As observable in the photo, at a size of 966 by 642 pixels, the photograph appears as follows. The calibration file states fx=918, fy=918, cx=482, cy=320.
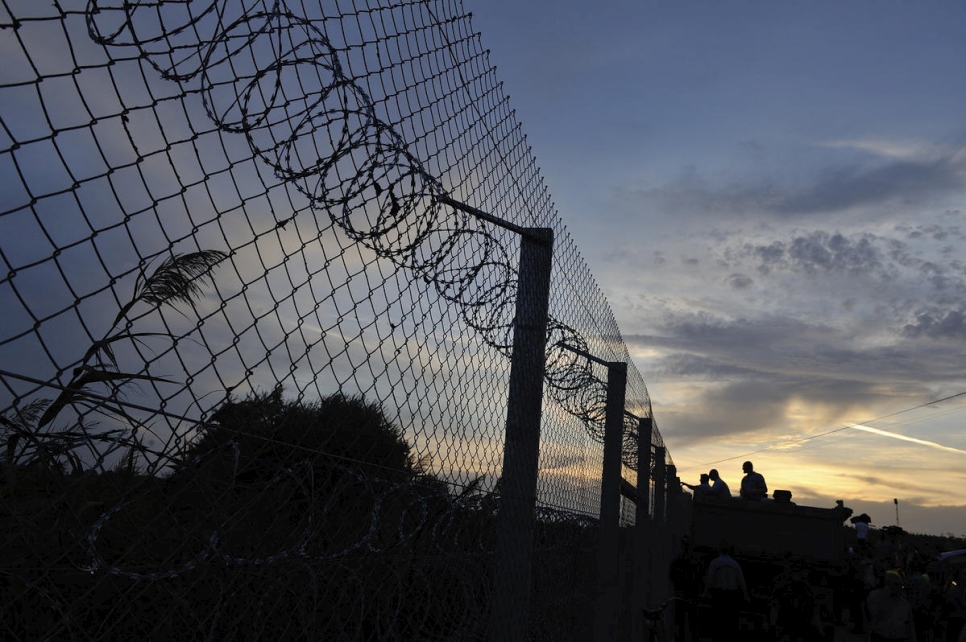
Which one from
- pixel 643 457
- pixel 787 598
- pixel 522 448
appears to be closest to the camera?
pixel 522 448

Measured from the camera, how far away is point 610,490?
671 centimetres

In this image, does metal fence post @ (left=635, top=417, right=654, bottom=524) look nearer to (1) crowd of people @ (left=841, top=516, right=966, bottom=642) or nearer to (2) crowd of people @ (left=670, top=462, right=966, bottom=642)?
(2) crowd of people @ (left=670, top=462, right=966, bottom=642)

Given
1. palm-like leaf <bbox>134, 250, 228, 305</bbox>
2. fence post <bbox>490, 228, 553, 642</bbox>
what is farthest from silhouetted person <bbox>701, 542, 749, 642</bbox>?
palm-like leaf <bbox>134, 250, 228, 305</bbox>

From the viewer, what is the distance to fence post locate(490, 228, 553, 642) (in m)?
3.83

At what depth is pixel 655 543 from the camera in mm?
11758

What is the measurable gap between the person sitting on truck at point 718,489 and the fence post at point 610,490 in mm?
7860

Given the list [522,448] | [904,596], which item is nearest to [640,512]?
[522,448]

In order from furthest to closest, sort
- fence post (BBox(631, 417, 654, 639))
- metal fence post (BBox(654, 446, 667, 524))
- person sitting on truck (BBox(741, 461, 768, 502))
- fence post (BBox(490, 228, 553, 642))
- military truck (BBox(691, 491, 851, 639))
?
person sitting on truck (BBox(741, 461, 768, 502))
military truck (BBox(691, 491, 851, 639))
metal fence post (BBox(654, 446, 667, 524))
fence post (BBox(631, 417, 654, 639))
fence post (BBox(490, 228, 553, 642))

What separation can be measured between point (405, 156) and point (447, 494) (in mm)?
1259

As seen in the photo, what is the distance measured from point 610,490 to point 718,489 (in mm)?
9407

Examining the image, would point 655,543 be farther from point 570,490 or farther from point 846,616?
point 846,616

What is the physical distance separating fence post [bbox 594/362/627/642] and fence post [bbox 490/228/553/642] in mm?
2496

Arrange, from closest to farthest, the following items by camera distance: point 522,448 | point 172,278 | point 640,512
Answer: point 172,278 < point 522,448 < point 640,512

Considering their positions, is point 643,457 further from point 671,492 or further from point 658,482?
point 671,492
